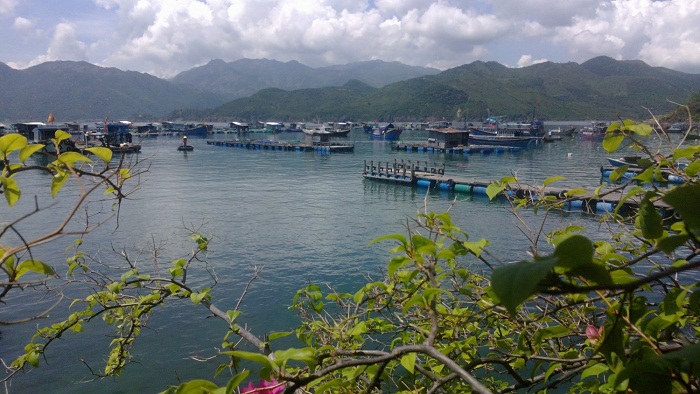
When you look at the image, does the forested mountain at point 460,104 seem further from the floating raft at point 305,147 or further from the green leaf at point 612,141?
the green leaf at point 612,141

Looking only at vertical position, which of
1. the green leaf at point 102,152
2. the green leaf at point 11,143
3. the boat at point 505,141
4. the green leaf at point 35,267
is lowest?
the boat at point 505,141

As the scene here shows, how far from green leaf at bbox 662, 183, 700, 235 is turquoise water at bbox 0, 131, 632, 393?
1728mm

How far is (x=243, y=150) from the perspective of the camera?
6047 cm

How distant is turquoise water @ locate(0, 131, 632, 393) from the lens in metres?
9.98

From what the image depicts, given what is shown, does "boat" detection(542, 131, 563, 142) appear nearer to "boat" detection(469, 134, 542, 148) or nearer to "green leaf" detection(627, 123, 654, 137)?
"boat" detection(469, 134, 542, 148)

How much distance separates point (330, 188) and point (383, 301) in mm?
27454

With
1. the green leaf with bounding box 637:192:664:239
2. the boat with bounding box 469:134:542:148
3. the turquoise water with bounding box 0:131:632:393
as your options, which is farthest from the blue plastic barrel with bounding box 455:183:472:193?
the boat with bounding box 469:134:542:148

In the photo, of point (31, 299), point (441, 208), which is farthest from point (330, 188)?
point (31, 299)

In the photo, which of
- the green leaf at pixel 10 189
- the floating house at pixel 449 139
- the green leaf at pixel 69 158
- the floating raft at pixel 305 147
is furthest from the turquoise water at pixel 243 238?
the floating raft at pixel 305 147

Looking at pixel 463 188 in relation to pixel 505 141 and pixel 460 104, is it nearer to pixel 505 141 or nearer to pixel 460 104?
pixel 505 141

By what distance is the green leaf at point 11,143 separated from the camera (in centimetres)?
121

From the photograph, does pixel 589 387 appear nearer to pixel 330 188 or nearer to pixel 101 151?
pixel 101 151

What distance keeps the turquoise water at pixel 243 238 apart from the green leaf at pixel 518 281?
5.41 feet

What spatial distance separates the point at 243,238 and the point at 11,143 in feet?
A: 58.5
